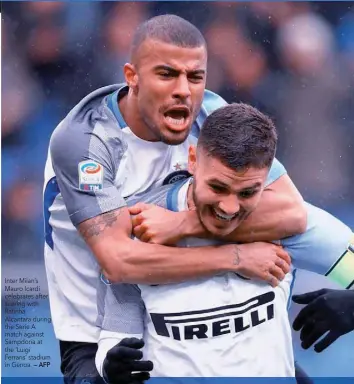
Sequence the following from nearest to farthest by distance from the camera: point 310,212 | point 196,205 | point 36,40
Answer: point 196,205, point 310,212, point 36,40

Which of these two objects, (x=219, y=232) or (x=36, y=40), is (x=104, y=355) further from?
(x=36, y=40)

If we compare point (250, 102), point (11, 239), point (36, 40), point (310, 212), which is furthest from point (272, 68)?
point (11, 239)

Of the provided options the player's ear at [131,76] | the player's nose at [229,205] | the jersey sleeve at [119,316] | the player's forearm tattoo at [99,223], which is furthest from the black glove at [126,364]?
the player's ear at [131,76]

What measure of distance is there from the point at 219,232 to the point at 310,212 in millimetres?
232

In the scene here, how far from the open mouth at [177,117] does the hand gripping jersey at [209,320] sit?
5.0 inches

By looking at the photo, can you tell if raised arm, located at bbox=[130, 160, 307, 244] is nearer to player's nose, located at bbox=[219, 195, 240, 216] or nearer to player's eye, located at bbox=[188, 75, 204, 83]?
player's nose, located at bbox=[219, 195, 240, 216]

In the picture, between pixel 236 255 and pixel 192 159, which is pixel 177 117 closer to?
pixel 192 159

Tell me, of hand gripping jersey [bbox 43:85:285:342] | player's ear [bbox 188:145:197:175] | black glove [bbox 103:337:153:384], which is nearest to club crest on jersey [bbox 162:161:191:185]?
hand gripping jersey [bbox 43:85:285:342]

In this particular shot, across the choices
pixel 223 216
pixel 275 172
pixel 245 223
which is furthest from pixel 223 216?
pixel 275 172

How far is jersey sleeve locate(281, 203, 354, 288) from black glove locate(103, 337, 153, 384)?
383 mm

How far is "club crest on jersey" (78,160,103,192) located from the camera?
1632 millimetres

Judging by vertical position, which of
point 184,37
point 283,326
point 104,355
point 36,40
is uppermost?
point 184,37

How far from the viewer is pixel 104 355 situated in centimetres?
163

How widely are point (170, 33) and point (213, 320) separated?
616mm
